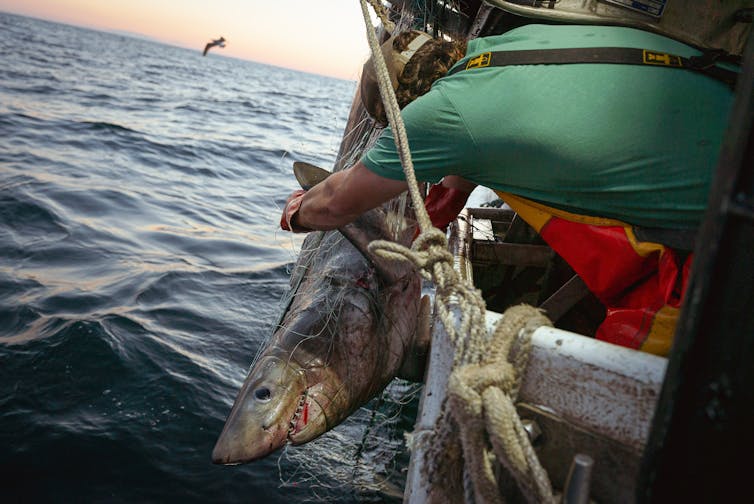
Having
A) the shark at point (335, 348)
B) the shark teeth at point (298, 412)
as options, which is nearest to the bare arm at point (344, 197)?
the shark at point (335, 348)

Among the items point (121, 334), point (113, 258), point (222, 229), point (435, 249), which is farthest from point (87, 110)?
point (435, 249)

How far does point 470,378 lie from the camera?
3.89ft

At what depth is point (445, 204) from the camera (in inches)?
130

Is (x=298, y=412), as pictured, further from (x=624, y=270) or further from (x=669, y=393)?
(x=669, y=393)

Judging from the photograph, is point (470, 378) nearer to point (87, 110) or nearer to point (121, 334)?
point (121, 334)

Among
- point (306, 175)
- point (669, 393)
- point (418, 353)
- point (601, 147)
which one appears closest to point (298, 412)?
point (418, 353)

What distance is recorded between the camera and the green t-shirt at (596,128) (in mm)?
1679

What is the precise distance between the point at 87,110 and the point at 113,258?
1059 centimetres

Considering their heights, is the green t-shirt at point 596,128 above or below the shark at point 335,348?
above

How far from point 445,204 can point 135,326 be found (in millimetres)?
2887

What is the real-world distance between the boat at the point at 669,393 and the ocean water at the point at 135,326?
1.94 metres

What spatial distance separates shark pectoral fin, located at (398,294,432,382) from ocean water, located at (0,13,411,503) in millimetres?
817

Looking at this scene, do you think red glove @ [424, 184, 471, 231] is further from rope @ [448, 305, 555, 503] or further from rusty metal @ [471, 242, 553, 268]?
rope @ [448, 305, 555, 503]

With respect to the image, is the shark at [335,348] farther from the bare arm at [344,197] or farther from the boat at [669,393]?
the boat at [669,393]
